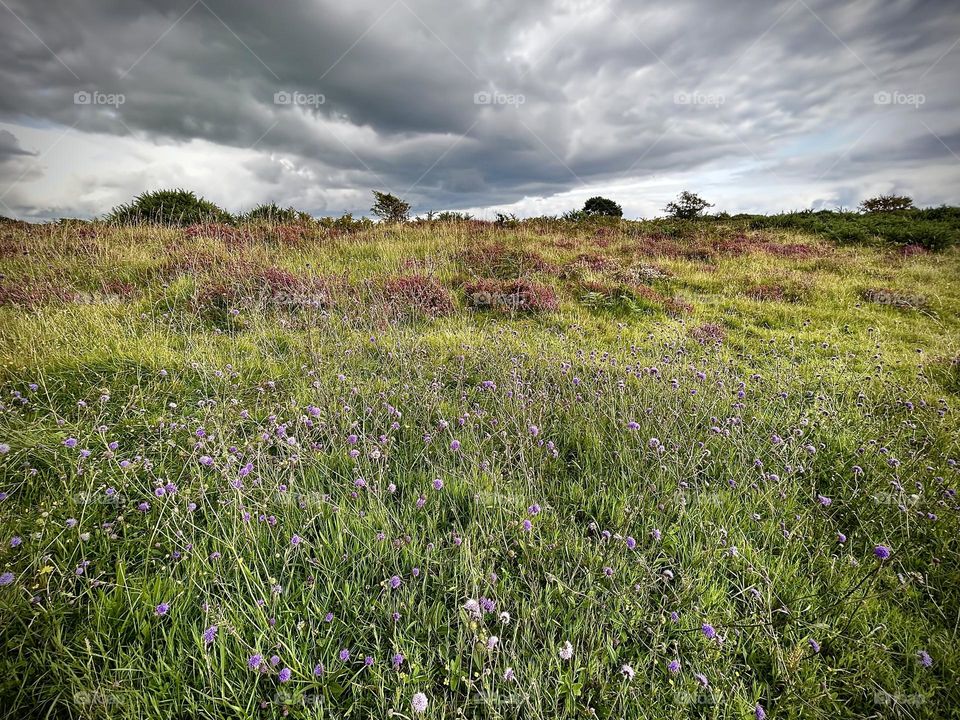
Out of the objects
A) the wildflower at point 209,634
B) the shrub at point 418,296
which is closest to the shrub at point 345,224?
the shrub at point 418,296

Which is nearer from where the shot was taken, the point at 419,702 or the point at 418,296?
the point at 419,702

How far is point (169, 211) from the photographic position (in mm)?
15398

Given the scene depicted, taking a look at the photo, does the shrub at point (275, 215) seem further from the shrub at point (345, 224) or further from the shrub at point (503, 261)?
the shrub at point (503, 261)

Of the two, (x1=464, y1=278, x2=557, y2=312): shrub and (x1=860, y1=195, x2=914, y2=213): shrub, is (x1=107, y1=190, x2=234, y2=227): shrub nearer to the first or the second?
(x1=464, y1=278, x2=557, y2=312): shrub

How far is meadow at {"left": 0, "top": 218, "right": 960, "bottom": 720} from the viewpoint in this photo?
183 centimetres

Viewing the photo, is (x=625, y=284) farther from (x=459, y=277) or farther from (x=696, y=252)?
(x=696, y=252)

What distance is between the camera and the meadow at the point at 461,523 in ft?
5.99

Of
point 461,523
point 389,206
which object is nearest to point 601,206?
point 389,206

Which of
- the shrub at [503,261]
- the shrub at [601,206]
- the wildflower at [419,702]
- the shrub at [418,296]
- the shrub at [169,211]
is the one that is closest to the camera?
the wildflower at [419,702]

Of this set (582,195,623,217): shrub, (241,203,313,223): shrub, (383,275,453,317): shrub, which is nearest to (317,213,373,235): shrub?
(241,203,313,223): shrub

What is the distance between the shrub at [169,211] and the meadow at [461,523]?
10.0 metres

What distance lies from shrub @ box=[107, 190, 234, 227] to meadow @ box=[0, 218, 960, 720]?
32.9 ft

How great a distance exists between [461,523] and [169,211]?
18.6 metres

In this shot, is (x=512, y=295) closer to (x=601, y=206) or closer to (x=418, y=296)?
(x=418, y=296)
